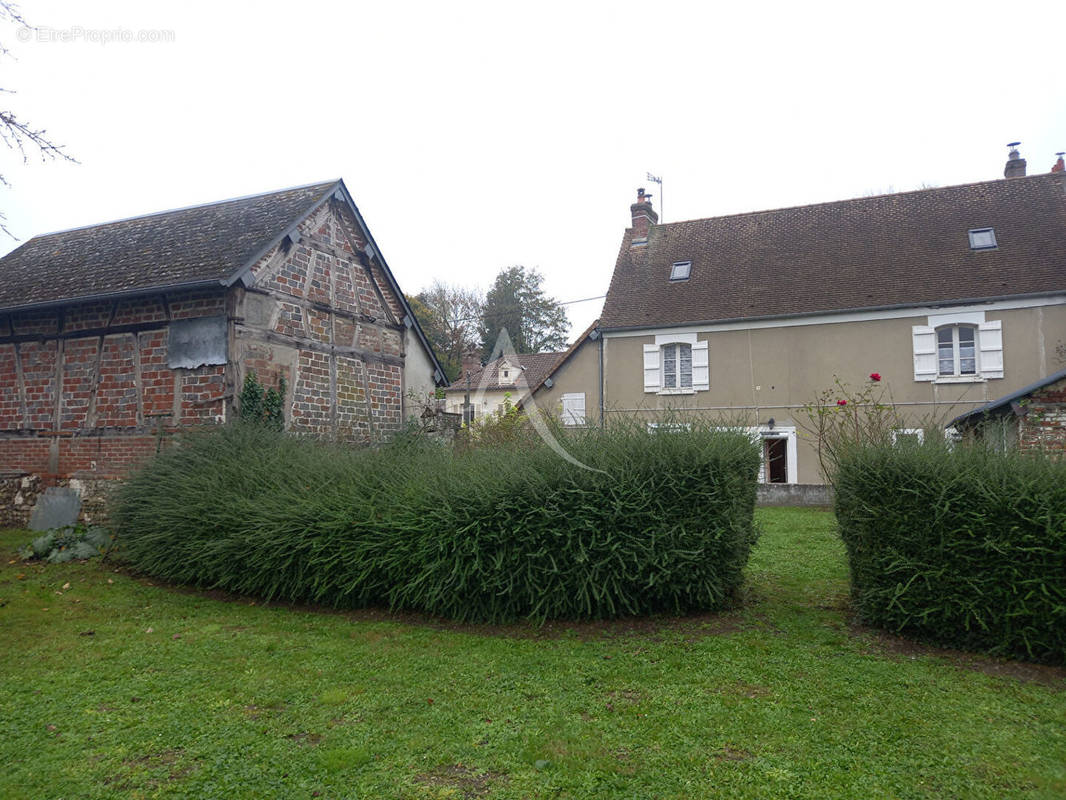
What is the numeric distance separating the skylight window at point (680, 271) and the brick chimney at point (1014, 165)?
28.3 ft

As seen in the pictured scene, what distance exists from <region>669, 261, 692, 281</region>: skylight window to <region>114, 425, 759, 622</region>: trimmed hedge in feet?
44.6

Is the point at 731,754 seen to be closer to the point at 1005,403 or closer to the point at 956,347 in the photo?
the point at 1005,403

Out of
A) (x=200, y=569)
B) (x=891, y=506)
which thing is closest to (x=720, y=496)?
(x=891, y=506)

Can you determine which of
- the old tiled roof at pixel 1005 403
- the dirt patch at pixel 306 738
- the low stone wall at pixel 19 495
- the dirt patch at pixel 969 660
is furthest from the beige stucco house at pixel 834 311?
the dirt patch at pixel 306 738

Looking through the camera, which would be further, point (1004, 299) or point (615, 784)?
point (1004, 299)

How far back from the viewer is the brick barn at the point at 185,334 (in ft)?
34.2

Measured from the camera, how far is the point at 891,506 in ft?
17.9

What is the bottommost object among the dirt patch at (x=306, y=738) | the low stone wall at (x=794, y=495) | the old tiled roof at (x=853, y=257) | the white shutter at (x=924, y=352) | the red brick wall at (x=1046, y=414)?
the dirt patch at (x=306, y=738)

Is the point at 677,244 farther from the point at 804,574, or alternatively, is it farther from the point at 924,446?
the point at 924,446

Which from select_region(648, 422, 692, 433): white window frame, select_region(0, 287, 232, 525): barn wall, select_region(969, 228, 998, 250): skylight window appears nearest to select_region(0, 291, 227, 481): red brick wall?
select_region(0, 287, 232, 525): barn wall

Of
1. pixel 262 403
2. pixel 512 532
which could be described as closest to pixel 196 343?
pixel 262 403

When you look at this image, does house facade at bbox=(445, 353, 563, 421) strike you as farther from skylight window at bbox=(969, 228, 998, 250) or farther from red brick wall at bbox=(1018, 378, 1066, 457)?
red brick wall at bbox=(1018, 378, 1066, 457)

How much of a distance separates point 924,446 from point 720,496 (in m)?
1.62

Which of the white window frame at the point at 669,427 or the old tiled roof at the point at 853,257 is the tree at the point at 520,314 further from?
the white window frame at the point at 669,427
